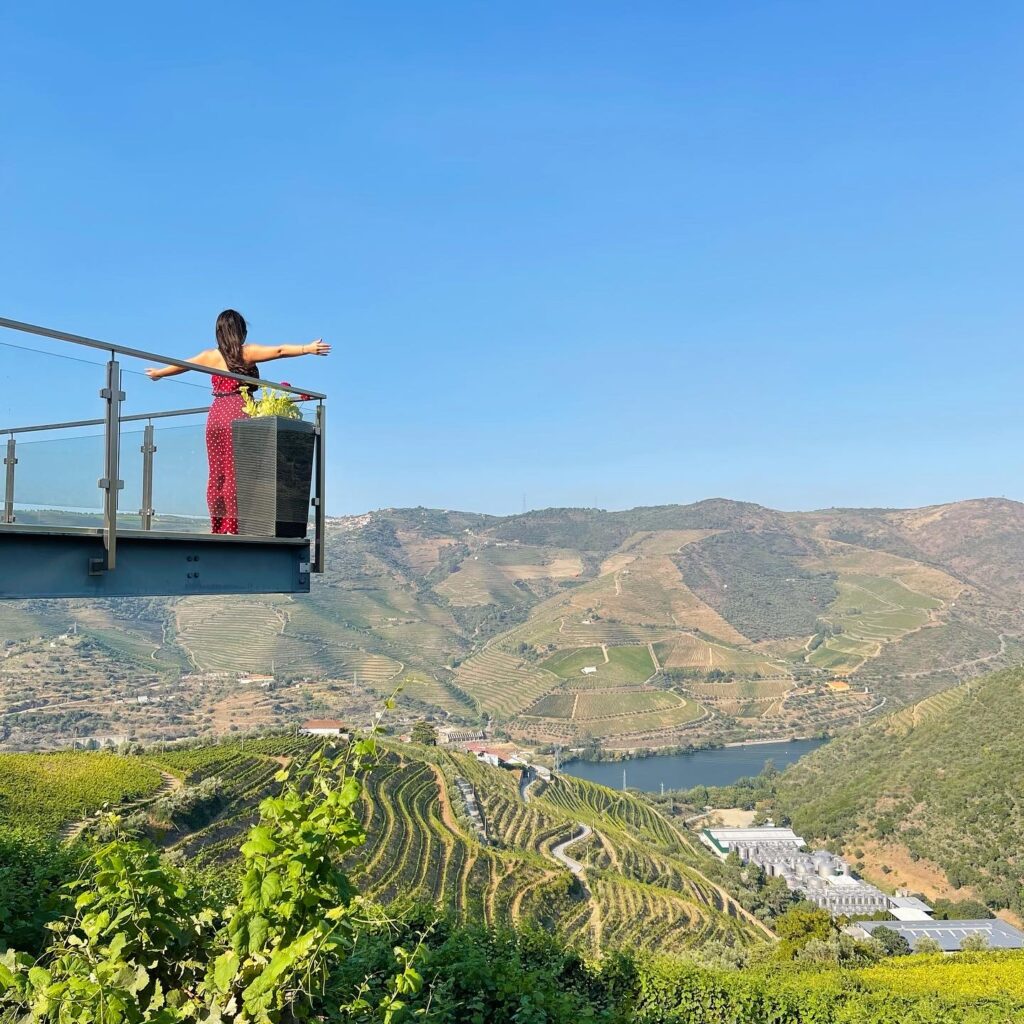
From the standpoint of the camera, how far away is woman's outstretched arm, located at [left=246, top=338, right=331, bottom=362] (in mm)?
5883

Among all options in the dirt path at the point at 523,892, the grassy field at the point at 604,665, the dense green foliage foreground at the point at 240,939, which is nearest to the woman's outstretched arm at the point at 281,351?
the dense green foliage foreground at the point at 240,939

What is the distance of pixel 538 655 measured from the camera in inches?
5856

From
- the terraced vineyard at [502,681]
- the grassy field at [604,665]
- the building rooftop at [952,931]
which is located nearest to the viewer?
Result: the building rooftop at [952,931]

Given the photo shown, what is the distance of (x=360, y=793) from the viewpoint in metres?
2.66

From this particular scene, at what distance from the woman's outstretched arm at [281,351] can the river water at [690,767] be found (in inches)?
3538

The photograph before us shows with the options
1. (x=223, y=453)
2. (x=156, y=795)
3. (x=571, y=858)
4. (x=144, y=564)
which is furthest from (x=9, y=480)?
(x=571, y=858)

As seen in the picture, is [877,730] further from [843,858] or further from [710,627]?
[710,627]

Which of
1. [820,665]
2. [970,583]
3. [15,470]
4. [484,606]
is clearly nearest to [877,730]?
[820,665]

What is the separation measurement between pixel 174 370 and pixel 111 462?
96 centimetres

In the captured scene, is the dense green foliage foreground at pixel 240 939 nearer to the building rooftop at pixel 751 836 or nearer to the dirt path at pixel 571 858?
the dirt path at pixel 571 858

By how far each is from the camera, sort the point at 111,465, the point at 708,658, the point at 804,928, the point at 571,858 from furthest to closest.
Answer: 1. the point at 708,658
2. the point at 571,858
3. the point at 804,928
4. the point at 111,465

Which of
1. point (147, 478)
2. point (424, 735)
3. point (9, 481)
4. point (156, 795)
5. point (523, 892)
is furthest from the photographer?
point (424, 735)

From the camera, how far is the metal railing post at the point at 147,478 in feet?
17.2

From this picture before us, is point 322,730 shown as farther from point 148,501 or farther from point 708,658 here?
point 708,658
